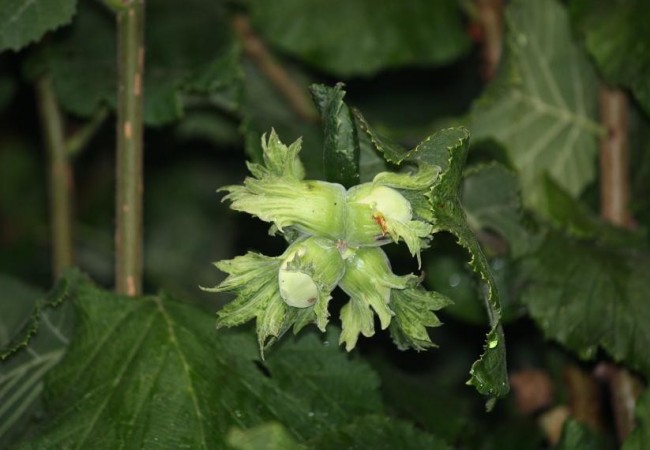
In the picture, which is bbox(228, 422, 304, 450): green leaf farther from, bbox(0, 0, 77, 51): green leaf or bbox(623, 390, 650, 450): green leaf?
bbox(0, 0, 77, 51): green leaf

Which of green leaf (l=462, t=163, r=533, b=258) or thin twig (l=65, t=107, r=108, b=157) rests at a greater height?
thin twig (l=65, t=107, r=108, b=157)

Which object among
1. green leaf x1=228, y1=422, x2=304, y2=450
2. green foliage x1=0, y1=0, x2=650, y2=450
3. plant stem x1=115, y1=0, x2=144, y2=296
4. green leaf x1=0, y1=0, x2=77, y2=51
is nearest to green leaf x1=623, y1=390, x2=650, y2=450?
green foliage x1=0, y1=0, x2=650, y2=450

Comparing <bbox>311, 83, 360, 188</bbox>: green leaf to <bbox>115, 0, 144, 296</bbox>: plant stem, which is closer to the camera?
<bbox>311, 83, 360, 188</bbox>: green leaf

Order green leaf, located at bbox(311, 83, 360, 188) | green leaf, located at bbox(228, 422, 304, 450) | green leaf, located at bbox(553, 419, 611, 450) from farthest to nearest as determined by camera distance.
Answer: green leaf, located at bbox(553, 419, 611, 450) → green leaf, located at bbox(311, 83, 360, 188) → green leaf, located at bbox(228, 422, 304, 450)

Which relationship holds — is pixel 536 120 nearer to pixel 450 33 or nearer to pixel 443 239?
pixel 450 33

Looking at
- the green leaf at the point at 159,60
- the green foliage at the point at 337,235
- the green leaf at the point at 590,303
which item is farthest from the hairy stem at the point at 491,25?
the green leaf at the point at 590,303

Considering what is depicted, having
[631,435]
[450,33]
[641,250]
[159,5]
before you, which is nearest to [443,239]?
[641,250]
